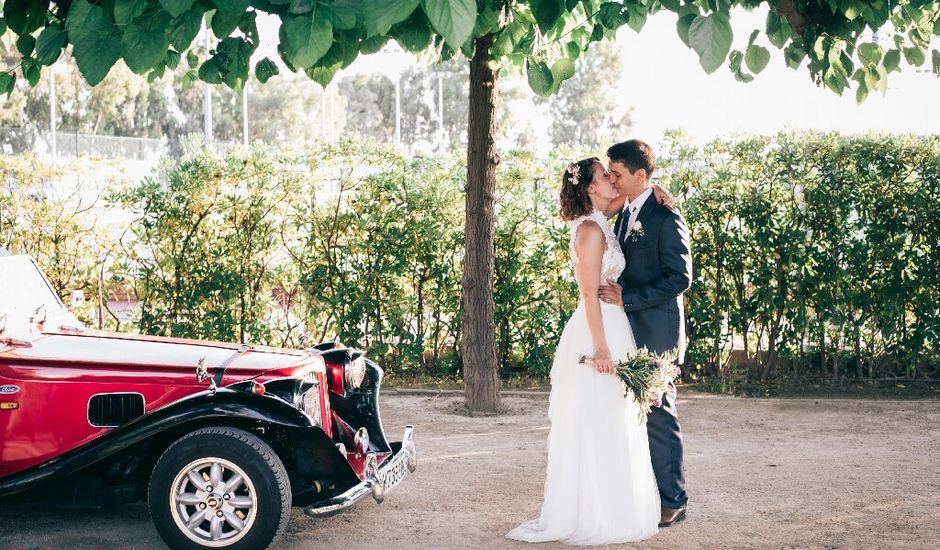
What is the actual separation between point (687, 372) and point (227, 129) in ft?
214

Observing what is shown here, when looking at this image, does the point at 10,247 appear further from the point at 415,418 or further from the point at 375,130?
the point at 375,130

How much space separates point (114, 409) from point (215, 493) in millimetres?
834

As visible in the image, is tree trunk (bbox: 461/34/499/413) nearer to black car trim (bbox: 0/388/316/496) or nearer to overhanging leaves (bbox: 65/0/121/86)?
black car trim (bbox: 0/388/316/496)

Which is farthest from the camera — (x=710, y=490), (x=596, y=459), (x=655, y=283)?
(x=710, y=490)

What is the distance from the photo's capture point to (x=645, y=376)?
5.42 metres

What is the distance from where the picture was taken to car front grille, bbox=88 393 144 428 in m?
5.45

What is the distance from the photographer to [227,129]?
71562 mm

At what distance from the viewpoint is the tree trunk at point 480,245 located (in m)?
8.78

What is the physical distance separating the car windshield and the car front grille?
768 millimetres

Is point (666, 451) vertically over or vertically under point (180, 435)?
under

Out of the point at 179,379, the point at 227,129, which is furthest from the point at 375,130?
the point at 179,379

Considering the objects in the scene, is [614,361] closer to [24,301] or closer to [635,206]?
[635,206]

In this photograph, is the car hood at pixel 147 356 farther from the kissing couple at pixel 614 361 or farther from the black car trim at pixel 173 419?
the kissing couple at pixel 614 361

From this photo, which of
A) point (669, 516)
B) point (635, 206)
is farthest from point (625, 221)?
point (669, 516)
